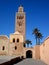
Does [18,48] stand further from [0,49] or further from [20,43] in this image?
[0,49]

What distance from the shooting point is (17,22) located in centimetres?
5862

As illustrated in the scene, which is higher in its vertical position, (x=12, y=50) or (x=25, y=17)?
(x=25, y=17)

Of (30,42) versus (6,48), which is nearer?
(6,48)

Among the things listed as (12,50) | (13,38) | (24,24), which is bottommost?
(12,50)

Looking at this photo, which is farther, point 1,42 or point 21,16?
point 21,16

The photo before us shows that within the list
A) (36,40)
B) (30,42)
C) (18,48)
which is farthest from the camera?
(30,42)

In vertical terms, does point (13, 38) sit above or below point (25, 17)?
below

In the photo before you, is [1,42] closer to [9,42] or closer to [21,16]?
[9,42]

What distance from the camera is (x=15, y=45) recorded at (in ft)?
154

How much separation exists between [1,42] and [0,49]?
5.93 ft

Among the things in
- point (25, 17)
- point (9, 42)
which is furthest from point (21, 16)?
point (9, 42)

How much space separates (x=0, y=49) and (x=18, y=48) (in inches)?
183

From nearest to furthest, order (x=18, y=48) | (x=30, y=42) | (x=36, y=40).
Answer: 1. (x=18, y=48)
2. (x=36, y=40)
3. (x=30, y=42)

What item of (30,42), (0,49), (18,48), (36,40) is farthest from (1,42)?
(30,42)
